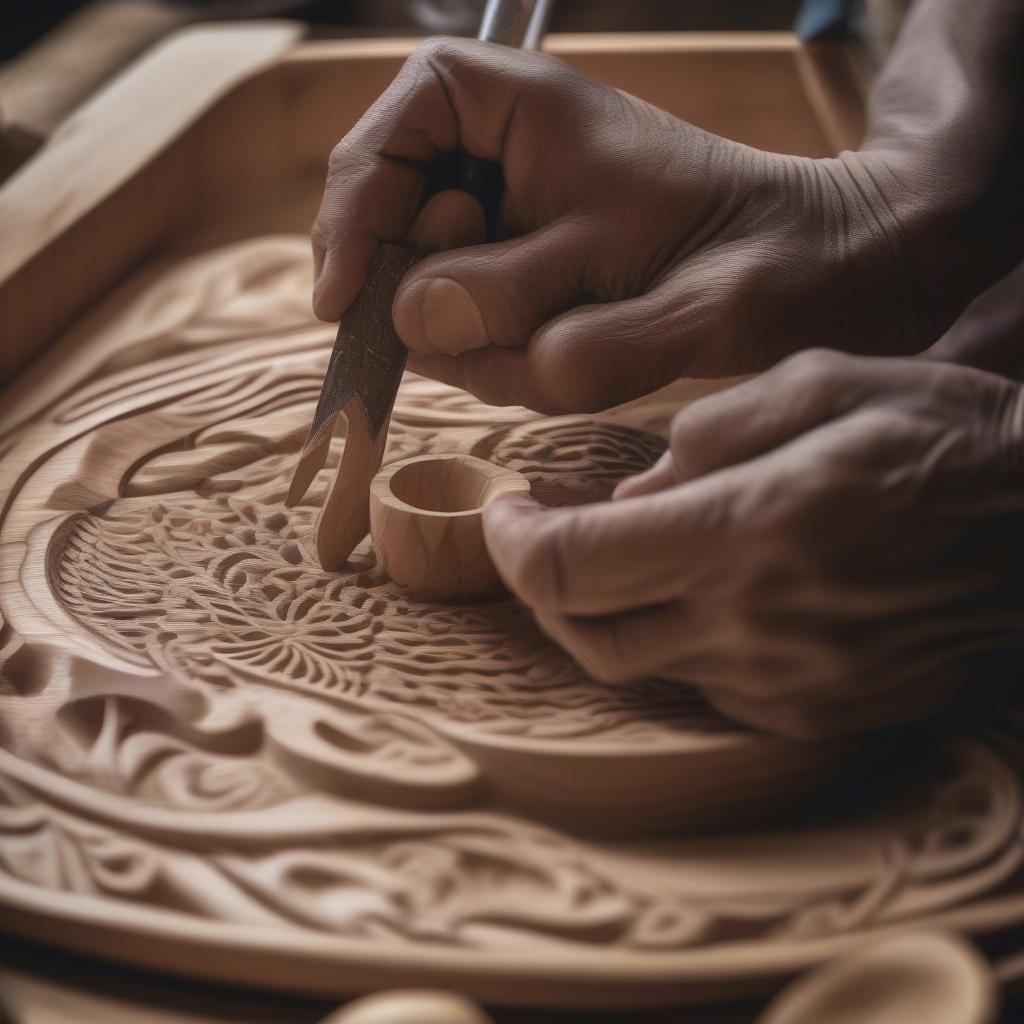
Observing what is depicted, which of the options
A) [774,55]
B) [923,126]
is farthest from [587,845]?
[774,55]

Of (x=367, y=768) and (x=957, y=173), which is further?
(x=957, y=173)

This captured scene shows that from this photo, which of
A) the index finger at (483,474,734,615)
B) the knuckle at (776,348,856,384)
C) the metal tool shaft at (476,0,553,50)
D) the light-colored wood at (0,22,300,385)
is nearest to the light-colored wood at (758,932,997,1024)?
the index finger at (483,474,734,615)

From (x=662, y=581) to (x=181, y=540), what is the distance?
51 cm

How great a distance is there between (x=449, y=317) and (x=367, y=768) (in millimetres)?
460

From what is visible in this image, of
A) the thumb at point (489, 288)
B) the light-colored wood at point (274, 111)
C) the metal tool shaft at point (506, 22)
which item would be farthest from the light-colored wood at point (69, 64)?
the thumb at point (489, 288)

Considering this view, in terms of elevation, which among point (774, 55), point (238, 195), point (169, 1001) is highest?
point (774, 55)

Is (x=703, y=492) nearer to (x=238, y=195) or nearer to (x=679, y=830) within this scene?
(x=679, y=830)

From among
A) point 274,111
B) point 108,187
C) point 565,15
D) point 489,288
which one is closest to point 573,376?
point 489,288

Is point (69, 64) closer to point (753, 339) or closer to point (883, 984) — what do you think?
point (753, 339)

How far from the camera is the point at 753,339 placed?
3.66 feet

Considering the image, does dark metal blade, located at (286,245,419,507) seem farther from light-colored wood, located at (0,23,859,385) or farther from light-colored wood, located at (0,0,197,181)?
light-colored wood, located at (0,0,197,181)

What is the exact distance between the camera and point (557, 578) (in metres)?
0.83

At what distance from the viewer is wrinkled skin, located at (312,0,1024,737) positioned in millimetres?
797

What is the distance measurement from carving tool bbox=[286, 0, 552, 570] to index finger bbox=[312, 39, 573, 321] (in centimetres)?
2
